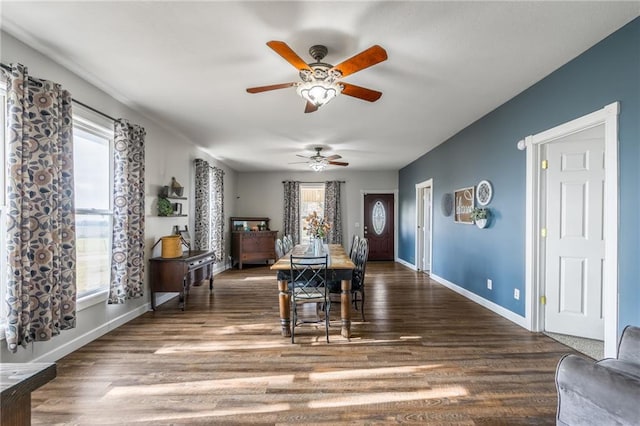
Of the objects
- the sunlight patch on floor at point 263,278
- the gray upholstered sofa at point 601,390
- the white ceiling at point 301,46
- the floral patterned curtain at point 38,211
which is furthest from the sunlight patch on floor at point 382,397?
the sunlight patch on floor at point 263,278

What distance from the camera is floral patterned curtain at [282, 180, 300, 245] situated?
8.89 metres

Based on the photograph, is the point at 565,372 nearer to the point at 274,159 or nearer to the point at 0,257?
the point at 0,257

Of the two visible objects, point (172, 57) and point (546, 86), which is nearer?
point (172, 57)

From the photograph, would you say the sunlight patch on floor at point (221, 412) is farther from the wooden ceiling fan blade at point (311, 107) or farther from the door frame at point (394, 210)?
the door frame at point (394, 210)

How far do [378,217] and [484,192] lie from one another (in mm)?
4879

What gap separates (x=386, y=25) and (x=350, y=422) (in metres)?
2.68

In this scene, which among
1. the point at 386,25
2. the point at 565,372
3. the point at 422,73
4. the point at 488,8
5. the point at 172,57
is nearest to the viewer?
the point at 565,372

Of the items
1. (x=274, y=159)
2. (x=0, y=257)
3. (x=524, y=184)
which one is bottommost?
(x=0, y=257)

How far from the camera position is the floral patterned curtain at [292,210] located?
889 centimetres

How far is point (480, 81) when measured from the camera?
3248mm

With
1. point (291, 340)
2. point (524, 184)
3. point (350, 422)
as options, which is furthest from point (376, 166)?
point (350, 422)

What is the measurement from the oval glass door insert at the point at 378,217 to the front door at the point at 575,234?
5827mm

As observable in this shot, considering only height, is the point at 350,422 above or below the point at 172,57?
below

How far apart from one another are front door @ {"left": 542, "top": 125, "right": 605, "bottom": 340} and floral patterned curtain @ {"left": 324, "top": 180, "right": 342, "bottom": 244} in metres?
5.84
